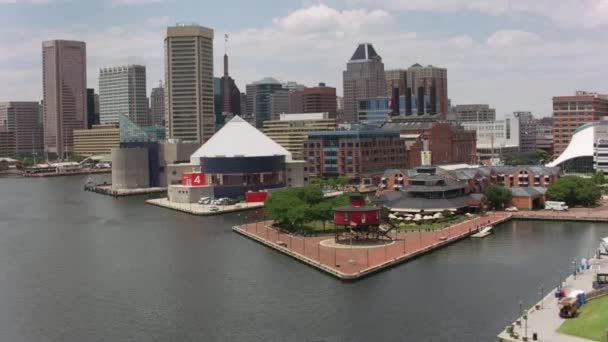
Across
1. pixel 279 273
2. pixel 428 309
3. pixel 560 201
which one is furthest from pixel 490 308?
pixel 560 201

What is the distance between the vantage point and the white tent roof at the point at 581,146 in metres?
103

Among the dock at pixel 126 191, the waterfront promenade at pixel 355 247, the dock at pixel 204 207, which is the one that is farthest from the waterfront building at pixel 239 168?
the waterfront promenade at pixel 355 247

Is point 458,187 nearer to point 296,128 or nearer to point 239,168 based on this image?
point 239,168

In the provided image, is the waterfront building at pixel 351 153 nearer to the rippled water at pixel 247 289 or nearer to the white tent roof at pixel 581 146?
the white tent roof at pixel 581 146


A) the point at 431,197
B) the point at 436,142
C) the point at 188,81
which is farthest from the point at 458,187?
the point at 188,81

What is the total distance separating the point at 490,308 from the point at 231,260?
64.6 ft

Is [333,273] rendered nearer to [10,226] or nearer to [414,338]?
[414,338]

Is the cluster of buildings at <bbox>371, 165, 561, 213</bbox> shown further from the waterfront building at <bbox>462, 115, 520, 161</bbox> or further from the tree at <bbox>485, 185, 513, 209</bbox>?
the waterfront building at <bbox>462, 115, 520, 161</bbox>

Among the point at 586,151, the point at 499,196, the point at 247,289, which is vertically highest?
the point at 586,151

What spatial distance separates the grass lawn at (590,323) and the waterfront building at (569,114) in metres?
103

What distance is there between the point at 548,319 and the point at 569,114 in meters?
108

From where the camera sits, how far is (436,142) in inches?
5007

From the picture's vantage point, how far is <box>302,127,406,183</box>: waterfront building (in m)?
108

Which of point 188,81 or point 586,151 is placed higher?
point 188,81
